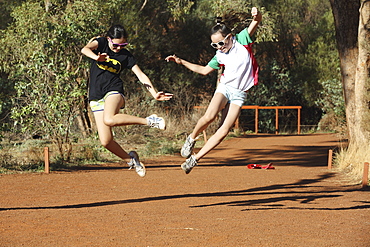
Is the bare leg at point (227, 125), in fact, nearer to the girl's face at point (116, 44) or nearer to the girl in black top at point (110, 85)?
the girl in black top at point (110, 85)

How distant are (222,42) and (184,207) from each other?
2616 millimetres

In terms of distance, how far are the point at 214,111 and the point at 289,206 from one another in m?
2.40

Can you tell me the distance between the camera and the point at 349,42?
13648mm

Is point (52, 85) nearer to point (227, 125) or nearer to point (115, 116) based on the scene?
point (115, 116)

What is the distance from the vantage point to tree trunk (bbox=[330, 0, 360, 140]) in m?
13.6

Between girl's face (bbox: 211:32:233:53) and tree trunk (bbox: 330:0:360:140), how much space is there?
7.50 metres

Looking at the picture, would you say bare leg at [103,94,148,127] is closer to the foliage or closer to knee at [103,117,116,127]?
knee at [103,117,116,127]

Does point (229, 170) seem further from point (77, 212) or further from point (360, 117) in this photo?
point (77, 212)

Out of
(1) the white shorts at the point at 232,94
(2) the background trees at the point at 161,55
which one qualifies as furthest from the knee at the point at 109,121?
(2) the background trees at the point at 161,55

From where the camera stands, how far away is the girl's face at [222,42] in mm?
6891

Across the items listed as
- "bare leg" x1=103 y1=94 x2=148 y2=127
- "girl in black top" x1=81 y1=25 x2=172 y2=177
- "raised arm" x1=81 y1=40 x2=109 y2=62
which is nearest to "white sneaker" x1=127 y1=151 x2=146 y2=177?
"girl in black top" x1=81 y1=25 x2=172 y2=177

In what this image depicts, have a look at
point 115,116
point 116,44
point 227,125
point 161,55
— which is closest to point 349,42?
point 227,125

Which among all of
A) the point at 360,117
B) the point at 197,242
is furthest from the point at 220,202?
the point at 360,117

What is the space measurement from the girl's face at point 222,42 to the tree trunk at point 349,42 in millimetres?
7498
